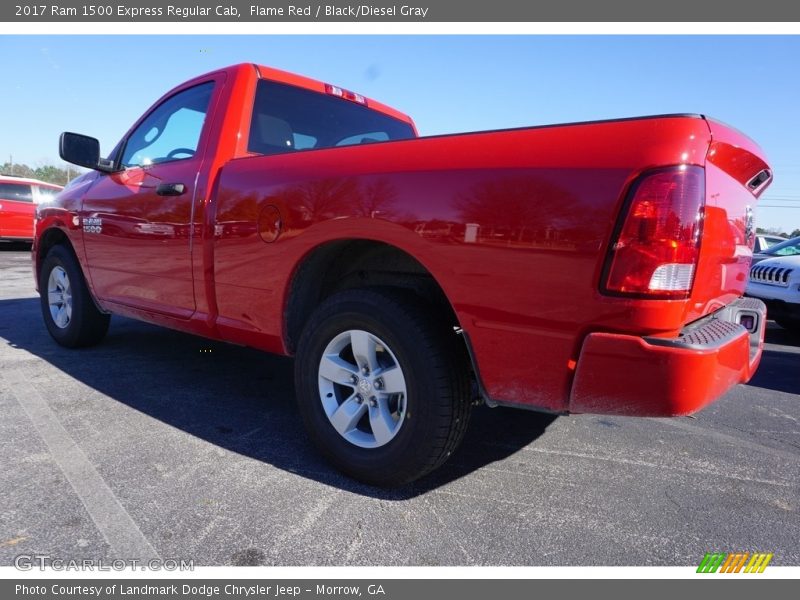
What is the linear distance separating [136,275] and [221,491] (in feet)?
6.18

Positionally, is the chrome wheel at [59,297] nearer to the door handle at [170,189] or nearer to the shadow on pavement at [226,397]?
the shadow on pavement at [226,397]

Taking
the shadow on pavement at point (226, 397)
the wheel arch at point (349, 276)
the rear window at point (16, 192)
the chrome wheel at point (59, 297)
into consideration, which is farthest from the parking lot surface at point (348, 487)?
the rear window at point (16, 192)

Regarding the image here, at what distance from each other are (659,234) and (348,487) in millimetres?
1596

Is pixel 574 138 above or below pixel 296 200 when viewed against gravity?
above

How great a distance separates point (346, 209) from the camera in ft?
7.50

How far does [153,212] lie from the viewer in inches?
129

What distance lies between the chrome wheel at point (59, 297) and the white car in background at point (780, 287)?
730 cm

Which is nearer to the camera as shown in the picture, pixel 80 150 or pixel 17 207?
pixel 80 150

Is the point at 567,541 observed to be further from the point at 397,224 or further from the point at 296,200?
the point at 296,200

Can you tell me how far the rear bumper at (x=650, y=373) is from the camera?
1.67 m

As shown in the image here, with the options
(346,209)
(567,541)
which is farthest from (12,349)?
(567,541)

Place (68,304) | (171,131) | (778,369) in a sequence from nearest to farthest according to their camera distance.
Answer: (171,131)
(68,304)
(778,369)

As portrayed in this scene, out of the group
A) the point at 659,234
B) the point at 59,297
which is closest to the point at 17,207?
the point at 59,297
